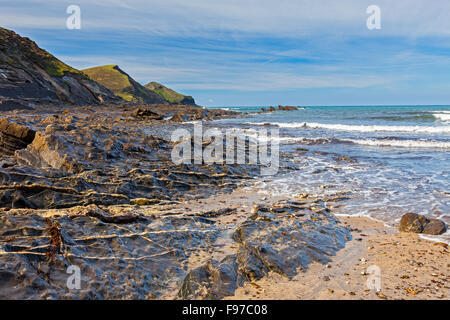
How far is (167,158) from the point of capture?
11.8 metres

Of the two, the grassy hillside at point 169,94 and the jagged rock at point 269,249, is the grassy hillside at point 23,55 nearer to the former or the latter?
the jagged rock at point 269,249

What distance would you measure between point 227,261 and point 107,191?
14.8 feet

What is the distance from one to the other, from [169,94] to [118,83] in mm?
46966

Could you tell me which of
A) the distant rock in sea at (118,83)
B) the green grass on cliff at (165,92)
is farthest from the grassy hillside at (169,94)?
the distant rock in sea at (118,83)

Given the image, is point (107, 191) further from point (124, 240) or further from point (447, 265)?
point (447, 265)

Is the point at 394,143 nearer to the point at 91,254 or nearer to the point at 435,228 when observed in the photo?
the point at 435,228

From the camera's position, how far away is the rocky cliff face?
3853cm

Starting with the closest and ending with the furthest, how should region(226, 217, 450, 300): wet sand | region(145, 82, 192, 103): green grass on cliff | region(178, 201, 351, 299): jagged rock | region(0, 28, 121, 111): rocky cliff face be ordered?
region(226, 217, 450, 300): wet sand, region(178, 201, 351, 299): jagged rock, region(0, 28, 121, 111): rocky cliff face, region(145, 82, 192, 103): green grass on cliff

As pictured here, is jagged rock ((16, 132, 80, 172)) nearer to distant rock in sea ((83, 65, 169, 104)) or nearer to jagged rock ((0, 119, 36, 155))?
jagged rock ((0, 119, 36, 155))

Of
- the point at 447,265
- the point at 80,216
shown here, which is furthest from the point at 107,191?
the point at 447,265

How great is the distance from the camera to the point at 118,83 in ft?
382

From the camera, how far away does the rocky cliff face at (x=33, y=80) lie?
38.5m

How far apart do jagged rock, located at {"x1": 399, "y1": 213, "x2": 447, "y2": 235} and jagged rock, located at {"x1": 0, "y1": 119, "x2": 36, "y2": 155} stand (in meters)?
12.1

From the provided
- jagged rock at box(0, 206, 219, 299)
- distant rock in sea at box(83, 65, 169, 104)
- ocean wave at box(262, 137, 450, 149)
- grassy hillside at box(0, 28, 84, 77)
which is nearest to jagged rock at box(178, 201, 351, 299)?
jagged rock at box(0, 206, 219, 299)
